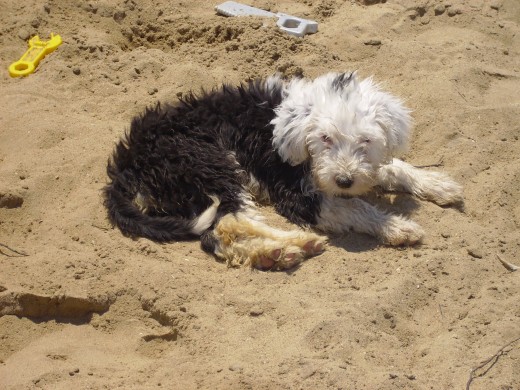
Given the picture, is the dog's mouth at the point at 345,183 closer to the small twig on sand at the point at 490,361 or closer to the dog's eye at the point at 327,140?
the dog's eye at the point at 327,140

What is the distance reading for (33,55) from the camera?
23.5 feet

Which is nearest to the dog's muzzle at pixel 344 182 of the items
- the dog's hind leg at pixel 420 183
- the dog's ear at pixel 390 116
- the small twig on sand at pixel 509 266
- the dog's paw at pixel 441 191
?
the dog's ear at pixel 390 116

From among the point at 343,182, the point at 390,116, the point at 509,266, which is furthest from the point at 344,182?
the point at 509,266

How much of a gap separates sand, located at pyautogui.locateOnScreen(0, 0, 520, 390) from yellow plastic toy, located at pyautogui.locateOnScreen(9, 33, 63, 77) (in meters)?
0.10

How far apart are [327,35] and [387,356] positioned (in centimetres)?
418

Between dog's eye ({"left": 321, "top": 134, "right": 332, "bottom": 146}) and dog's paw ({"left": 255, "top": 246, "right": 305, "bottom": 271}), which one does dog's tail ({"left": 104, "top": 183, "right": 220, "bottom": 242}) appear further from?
dog's eye ({"left": 321, "top": 134, "right": 332, "bottom": 146})

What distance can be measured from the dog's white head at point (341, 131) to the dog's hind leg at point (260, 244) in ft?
1.39

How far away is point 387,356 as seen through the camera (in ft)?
13.8

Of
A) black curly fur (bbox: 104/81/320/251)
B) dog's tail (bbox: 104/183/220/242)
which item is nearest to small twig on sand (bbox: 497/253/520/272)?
black curly fur (bbox: 104/81/320/251)

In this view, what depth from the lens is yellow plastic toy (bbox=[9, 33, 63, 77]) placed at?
7023mm

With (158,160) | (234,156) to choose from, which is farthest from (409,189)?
(158,160)

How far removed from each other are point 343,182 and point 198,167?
41.3 inches

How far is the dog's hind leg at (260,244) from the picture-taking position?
16.8 feet

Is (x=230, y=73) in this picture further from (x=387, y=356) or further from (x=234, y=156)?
(x=387, y=356)
